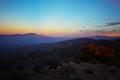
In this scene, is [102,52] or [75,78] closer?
[75,78]

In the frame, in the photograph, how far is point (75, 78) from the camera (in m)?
12.5

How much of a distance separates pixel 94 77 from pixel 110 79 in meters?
1.52

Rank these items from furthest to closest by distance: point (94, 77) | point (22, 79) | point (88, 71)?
point (88, 71) → point (94, 77) → point (22, 79)

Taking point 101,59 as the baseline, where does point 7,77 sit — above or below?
above

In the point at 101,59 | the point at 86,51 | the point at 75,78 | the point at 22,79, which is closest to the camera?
the point at 22,79

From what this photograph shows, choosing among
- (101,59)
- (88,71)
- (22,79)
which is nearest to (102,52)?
(101,59)

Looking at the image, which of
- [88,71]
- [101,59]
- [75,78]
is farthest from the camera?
[101,59]

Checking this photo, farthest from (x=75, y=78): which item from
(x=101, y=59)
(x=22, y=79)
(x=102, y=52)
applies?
(x=102, y=52)

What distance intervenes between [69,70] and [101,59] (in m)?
17.4

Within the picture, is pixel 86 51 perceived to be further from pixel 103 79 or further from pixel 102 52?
pixel 103 79

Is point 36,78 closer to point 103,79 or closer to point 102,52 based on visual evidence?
point 103,79

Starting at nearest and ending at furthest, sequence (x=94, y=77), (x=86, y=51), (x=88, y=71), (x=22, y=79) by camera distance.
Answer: (x=22, y=79)
(x=94, y=77)
(x=88, y=71)
(x=86, y=51)

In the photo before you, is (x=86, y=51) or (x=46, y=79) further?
(x=86, y=51)

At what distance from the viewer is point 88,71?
49.5ft
